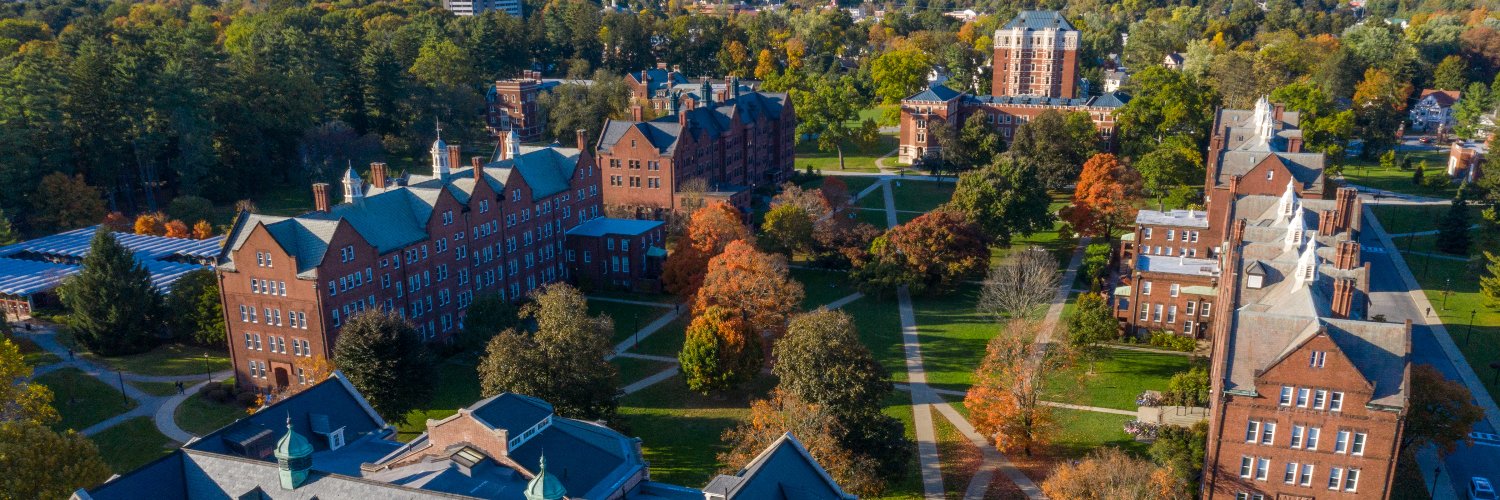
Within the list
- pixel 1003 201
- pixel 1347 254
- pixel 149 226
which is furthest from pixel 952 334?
pixel 149 226

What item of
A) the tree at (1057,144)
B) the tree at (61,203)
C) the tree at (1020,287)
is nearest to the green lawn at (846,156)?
the tree at (1057,144)

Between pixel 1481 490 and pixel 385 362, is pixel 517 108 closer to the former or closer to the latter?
pixel 385 362

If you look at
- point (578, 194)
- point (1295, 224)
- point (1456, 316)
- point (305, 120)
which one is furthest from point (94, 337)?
point (1456, 316)

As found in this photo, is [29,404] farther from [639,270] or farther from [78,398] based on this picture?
[639,270]

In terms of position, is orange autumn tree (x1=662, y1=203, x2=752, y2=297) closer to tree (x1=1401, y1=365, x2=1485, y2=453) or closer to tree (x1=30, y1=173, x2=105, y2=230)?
tree (x1=1401, y1=365, x2=1485, y2=453)

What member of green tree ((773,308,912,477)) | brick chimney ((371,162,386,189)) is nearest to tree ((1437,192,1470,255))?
green tree ((773,308,912,477))

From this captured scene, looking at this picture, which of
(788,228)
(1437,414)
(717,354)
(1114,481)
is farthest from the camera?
(788,228)
